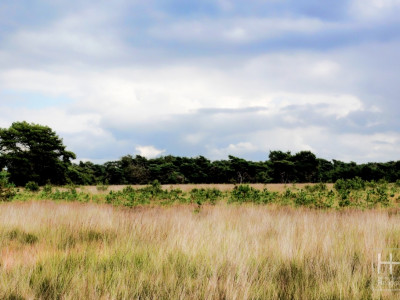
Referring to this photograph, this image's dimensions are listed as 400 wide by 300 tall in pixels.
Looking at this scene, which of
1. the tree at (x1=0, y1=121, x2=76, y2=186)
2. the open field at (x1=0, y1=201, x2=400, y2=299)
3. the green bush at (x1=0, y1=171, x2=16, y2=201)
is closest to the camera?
the open field at (x1=0, y1=201, x2=400, y2=299)

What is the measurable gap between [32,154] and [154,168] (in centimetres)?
2199

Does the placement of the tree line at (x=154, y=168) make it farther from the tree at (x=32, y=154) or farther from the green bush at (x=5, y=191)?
the green bush at (x=5, y=191)

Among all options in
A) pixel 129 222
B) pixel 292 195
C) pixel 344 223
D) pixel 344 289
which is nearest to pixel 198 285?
pixel 344 289

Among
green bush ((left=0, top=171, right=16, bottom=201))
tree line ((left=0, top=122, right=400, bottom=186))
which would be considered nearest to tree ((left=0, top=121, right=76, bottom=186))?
tree line ((left=0, top=122, right=400, bottom=186))

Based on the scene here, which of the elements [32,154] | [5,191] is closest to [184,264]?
[5,191]

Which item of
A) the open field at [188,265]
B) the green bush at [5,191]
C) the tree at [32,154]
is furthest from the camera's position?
the tree at [32,154]

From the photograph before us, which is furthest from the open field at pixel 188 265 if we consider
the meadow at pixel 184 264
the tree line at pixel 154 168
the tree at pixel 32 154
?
the tree at pixel 32 154

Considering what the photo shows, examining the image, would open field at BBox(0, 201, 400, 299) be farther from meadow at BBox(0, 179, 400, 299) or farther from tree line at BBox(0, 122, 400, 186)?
tree line at BBox(0, 122, 400, 186)

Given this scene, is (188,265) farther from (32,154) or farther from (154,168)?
(154,168)

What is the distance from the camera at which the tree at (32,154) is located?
4338 centimetres

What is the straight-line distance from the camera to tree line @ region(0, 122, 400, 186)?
4416cm

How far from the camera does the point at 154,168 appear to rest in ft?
203

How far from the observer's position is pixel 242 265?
4586 mm

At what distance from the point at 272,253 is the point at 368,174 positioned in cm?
4787
